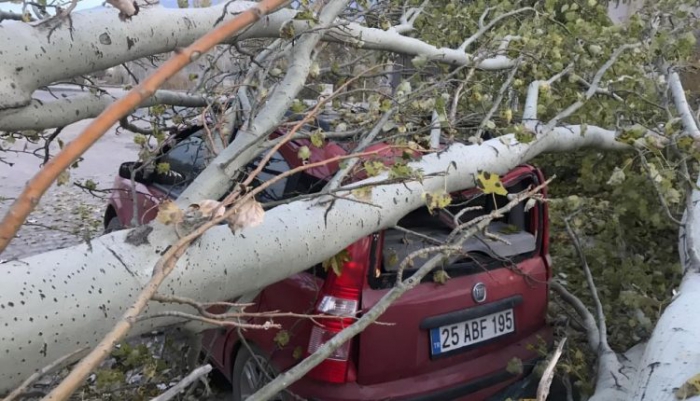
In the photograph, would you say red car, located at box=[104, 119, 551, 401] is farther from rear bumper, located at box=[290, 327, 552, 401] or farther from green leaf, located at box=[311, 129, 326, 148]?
green leaf, located at box=[311, 129, 326, 148]

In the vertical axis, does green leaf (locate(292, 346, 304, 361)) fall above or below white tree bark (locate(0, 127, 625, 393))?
below

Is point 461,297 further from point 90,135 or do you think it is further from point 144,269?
point 90,135

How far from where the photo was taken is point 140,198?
4.41 m

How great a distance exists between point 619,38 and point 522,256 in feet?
8.53

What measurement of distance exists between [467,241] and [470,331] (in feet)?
1.49

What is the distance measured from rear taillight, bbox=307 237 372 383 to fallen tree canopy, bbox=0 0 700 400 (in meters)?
0.34

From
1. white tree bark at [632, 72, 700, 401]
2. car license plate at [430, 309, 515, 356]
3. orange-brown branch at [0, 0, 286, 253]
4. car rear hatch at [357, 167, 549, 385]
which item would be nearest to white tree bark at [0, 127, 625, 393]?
car rear hatch at [357, 167, 549, 385]

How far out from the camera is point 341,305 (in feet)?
9.11

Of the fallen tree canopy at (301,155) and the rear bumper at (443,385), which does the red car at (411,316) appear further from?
the fallen tree canopy at (301,155)

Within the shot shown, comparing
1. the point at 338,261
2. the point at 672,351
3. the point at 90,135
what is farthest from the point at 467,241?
the point at 90,135

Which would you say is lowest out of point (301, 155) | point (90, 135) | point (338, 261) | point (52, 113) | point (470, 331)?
point (470, 331)

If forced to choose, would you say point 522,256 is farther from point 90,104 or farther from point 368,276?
point 90,104

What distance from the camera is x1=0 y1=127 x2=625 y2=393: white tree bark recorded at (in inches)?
57.0

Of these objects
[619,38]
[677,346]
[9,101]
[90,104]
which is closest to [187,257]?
[9,101]
